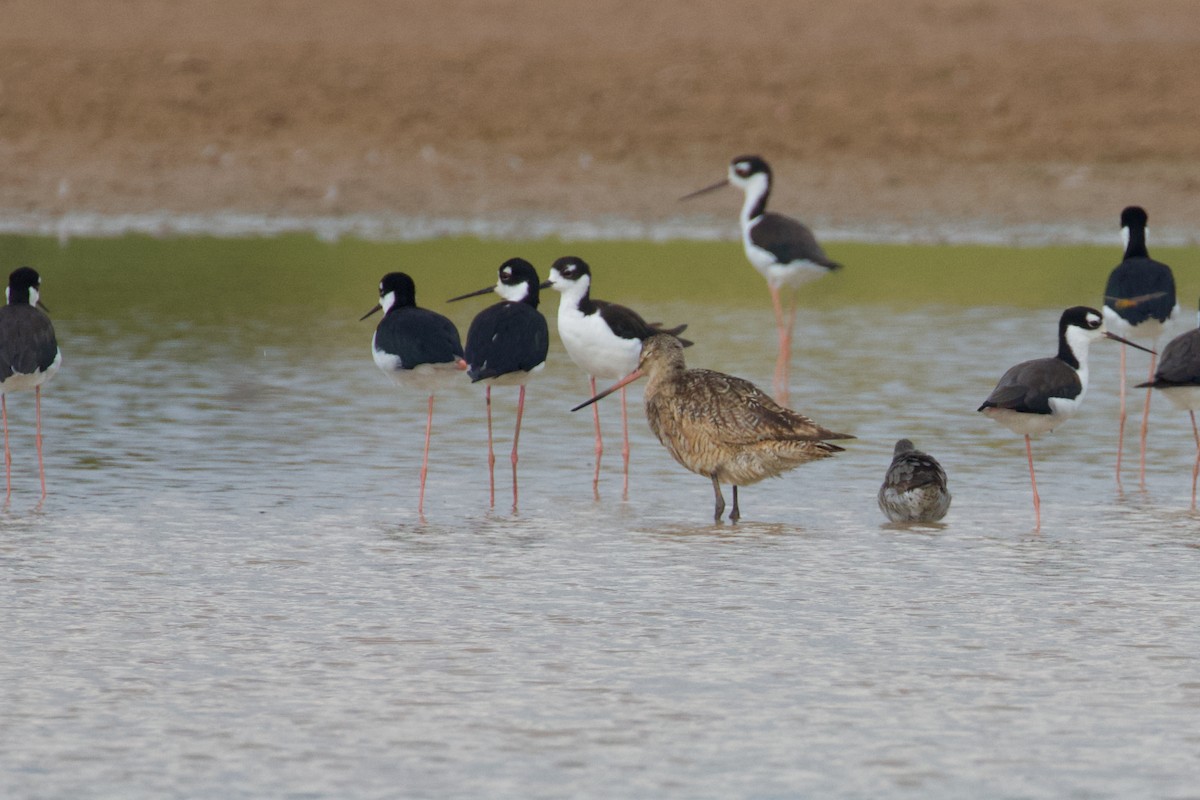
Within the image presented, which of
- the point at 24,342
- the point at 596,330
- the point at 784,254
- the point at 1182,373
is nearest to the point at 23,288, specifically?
the point at 24,342

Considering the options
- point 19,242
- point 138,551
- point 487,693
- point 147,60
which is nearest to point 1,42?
point 147,60

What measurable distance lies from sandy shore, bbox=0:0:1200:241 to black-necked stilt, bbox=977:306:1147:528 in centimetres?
1379

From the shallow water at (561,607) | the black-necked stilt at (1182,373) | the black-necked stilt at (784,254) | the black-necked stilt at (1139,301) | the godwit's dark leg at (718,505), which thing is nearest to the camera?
the shallow water at (561,607)

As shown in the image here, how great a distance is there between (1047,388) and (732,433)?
1.41m

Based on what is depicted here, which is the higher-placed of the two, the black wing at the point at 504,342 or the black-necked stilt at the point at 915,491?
the black wing at the point at 504,342

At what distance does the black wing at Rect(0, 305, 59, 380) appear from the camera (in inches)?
388

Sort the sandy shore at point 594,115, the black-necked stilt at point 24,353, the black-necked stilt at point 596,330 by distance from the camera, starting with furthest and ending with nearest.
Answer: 1. the sandy shore at point 594,115
2. the black-necked stilt at point 596,330
3. the black-necked stilt at point 24,353

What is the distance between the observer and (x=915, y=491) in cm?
893

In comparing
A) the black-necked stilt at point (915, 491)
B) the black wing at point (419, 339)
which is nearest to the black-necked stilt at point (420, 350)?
the black wing at point (419, 339)

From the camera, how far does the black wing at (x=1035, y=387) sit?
9.33 metres

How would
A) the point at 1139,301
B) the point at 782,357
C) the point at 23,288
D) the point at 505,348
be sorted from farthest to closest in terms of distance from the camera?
the point at 782,357
the point at 1139,301
the point at 23,288
the point at 505,348

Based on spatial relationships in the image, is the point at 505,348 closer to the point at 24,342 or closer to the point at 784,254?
the point at 24,342

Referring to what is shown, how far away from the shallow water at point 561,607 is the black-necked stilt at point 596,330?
0.48 metres

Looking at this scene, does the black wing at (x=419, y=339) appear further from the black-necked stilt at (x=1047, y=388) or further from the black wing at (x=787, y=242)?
the black wing at (x=787, y=242)
